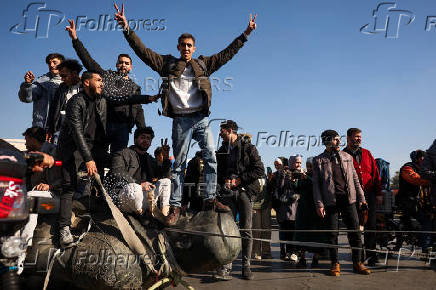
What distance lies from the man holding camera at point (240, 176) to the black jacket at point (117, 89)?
153 cm

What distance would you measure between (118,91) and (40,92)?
175cm

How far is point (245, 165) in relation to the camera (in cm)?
618

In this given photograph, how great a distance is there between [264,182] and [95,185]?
465cm

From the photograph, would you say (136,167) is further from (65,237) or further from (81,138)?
(65,237)

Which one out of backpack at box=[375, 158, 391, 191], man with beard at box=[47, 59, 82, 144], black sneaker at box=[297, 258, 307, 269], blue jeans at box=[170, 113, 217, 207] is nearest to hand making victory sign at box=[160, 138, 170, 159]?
blue jeans at box=[170, 113, 217, 207]

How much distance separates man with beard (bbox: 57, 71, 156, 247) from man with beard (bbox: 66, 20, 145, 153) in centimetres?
31

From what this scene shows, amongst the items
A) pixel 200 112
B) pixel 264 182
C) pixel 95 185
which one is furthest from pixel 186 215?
pixel 264 182

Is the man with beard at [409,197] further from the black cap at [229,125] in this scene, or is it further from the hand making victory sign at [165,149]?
the hand making victory sign at [165,149]

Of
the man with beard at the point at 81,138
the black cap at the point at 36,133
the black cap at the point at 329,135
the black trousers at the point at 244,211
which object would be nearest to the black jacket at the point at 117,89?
the man with beard at the point at 81,138

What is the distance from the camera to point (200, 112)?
4770 mm

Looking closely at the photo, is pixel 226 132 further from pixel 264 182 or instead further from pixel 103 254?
pixel 103 254

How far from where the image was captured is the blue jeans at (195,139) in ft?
15.1

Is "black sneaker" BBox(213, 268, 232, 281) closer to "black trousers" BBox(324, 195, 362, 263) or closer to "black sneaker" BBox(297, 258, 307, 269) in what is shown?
"black trousers" BBox(324, 195, 362, 263)

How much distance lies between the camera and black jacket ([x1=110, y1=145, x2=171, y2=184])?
4.50m
